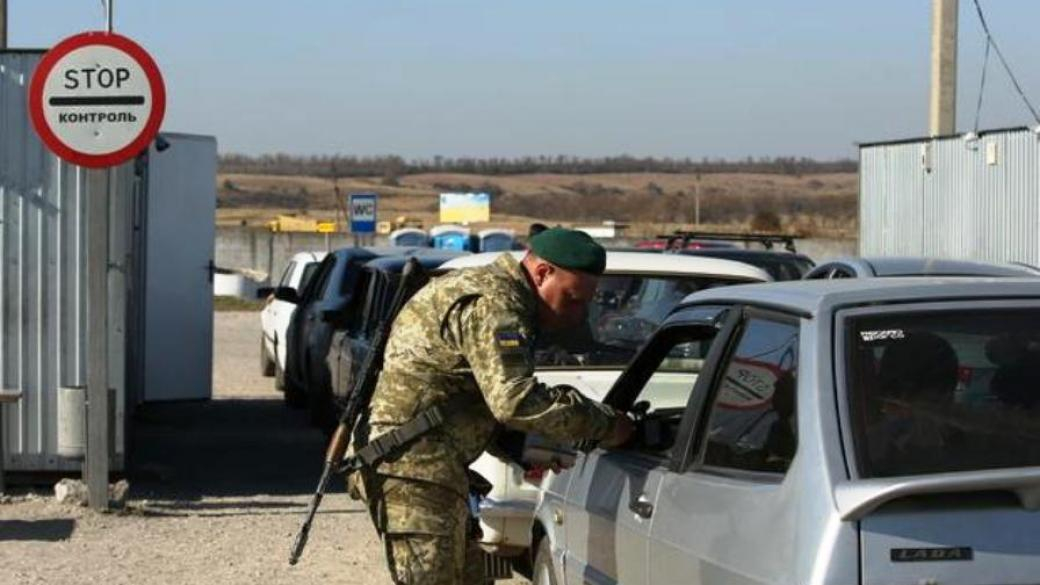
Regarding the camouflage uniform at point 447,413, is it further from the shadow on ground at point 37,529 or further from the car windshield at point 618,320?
the shadow on ground at point 37,529

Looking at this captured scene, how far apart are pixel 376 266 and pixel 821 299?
9.26 meters

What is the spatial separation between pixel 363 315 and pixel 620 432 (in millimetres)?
8140

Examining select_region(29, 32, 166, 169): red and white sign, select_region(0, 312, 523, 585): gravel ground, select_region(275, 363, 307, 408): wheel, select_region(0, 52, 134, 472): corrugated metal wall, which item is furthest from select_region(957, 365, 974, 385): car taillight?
select_region(275, 363, 307, 408): wheel

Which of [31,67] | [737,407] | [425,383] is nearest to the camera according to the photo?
[737,407]

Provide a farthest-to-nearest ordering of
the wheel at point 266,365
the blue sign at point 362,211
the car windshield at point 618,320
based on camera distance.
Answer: the blue sign at point 362,211, the wheel at point 266,365, the car windshield at point 618,320

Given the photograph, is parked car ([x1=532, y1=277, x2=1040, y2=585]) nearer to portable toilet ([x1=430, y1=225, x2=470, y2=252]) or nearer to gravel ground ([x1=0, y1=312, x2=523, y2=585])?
gravel ground ([x1=0, y1=312, x2=523, y2=585])

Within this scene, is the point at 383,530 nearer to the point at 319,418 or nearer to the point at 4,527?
the point at 4,527

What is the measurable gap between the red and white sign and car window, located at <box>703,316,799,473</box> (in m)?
5.99

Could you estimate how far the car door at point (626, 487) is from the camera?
5.36 m

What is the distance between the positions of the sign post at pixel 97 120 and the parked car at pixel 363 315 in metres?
2.01

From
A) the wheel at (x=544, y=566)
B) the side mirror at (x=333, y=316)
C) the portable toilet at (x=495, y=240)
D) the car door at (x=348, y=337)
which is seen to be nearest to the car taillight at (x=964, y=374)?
the wheel at (x=544, y=566)

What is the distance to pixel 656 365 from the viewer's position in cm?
606

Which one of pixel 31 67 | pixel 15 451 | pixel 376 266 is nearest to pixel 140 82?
pixel 31 67

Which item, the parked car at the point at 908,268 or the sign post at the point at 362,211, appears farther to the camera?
the sign post at the point at 362,211
